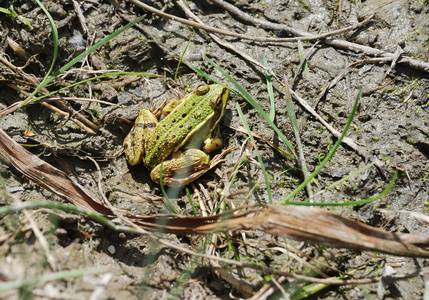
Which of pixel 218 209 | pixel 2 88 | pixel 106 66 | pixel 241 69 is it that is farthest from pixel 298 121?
pixel 2 88

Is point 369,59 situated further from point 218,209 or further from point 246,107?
point 218,209

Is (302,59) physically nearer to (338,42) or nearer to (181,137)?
(338,42)

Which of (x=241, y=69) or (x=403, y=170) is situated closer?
(x=403, y=170)

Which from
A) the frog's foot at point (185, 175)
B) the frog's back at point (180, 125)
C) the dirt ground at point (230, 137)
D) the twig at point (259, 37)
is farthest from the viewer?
the twig at point (259, 37)

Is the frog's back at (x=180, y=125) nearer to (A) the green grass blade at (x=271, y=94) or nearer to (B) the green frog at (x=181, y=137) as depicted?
(B) the green frog at (x=181, y=137)

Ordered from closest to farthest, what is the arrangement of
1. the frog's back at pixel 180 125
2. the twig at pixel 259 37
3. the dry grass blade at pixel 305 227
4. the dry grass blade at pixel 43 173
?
the dry grass blade at pixel 305 227
the dry grass blade at pixel 43 173
the frog's back at pixel 180 125
the twig at pixel 259 37

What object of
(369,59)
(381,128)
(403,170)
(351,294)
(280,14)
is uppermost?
(280,14)

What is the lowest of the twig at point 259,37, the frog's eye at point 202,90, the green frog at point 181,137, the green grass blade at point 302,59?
the green frog at point 181,137

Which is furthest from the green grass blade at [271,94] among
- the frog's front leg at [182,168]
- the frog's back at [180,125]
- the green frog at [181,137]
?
the frog's front leg at [182,168]
